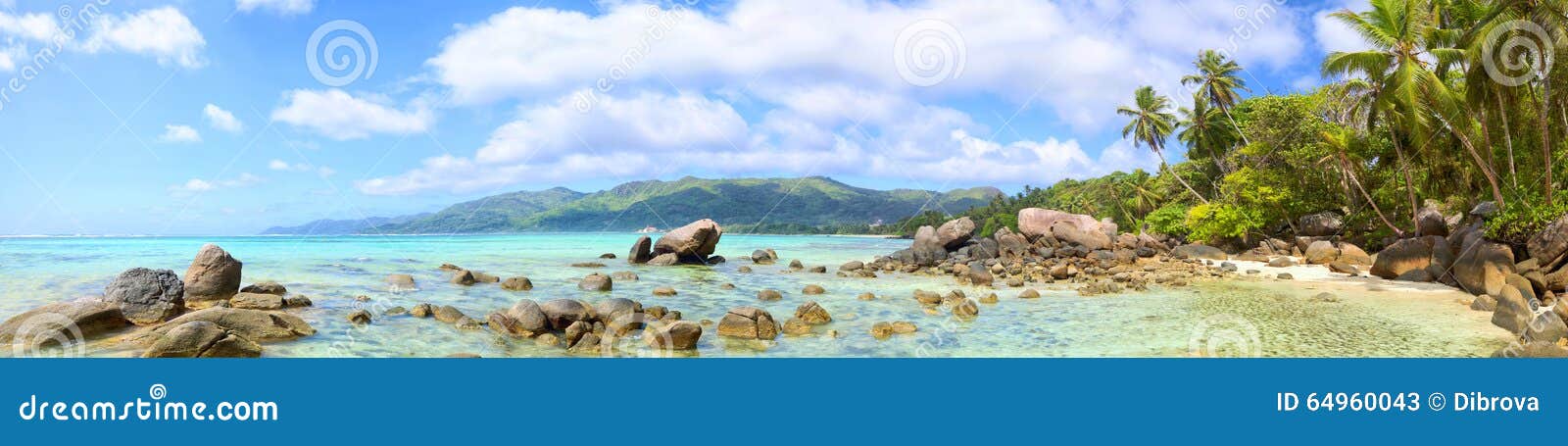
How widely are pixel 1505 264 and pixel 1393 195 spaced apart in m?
17.8

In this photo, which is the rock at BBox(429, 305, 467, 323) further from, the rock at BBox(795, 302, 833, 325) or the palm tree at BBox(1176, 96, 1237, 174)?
the palm tree at BBox(1176, 96, 1237, 174)

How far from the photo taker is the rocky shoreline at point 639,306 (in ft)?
33.2

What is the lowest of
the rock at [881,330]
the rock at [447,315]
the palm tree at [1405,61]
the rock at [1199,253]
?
the rock at [881,330]

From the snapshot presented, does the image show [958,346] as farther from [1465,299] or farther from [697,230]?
[697,230]

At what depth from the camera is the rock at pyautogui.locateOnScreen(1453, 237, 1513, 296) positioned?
14961mm

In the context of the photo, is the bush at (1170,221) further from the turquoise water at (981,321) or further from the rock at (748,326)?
the rock at (748,326)

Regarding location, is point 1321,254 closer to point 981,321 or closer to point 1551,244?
point 1551,244

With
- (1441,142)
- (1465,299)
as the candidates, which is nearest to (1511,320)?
(1465,299)

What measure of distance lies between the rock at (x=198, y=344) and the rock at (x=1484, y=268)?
20.6 meters

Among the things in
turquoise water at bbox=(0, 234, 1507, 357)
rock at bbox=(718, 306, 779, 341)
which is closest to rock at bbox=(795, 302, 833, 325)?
turquoise water at bbox=(0, 234, 1507, 357)

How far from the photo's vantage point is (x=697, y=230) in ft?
109

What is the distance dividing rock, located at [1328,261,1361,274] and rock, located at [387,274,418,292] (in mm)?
25785

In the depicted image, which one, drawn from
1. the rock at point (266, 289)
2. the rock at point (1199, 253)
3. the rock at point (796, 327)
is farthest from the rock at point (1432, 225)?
the rock at point (266, 289)

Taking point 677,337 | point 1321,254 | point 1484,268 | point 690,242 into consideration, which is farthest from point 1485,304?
point 690,242
